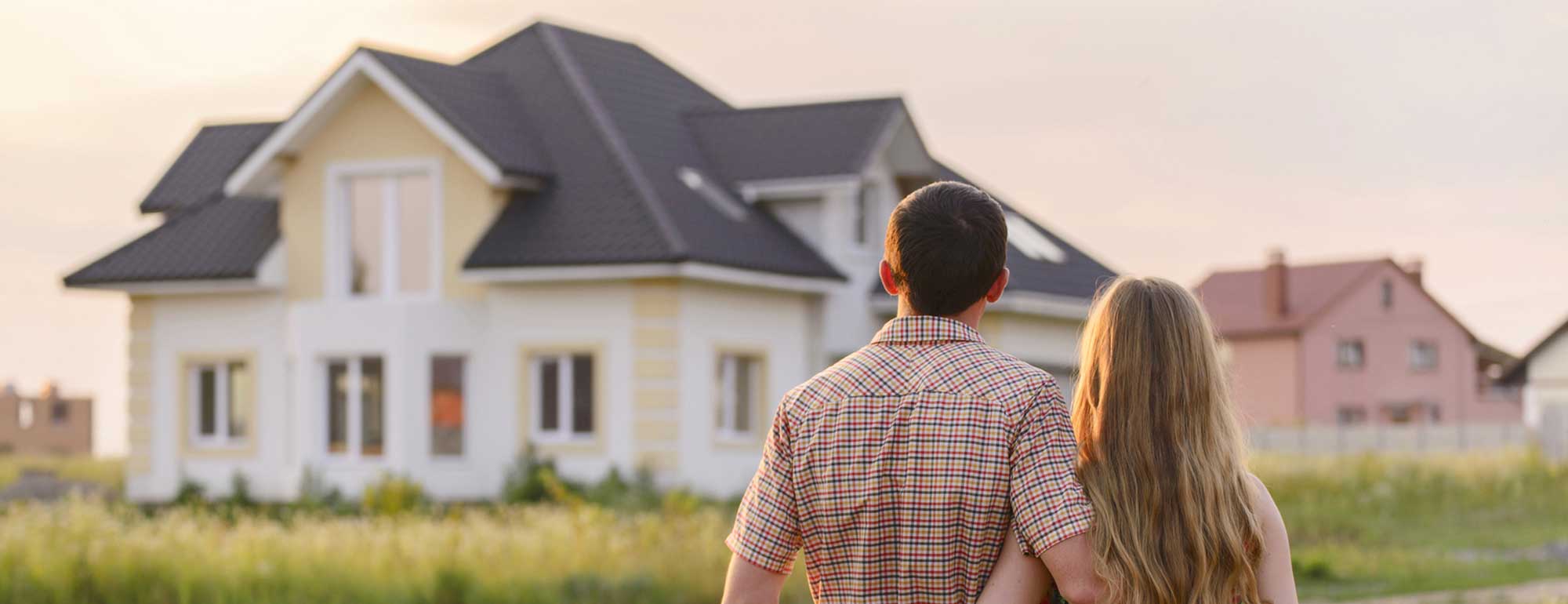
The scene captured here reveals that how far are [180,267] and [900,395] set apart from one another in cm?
2343

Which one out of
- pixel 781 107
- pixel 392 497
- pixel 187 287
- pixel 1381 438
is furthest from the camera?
pixel 1381 438

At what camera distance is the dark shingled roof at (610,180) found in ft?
75.3

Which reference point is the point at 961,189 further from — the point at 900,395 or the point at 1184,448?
the point at 1184,448

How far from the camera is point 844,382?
4.01 metres

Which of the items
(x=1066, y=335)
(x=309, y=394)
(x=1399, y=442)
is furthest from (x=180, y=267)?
(x=1399, y=442)

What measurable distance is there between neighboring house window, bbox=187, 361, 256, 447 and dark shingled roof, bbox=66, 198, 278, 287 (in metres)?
1.50

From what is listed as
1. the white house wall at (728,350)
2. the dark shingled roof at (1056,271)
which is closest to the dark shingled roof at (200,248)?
the white house wall at (728,350)

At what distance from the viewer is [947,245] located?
393cm

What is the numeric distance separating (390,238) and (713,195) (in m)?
4.39

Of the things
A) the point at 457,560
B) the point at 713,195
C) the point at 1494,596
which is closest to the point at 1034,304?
the point at 713,195

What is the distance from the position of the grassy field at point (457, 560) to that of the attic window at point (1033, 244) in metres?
6.48

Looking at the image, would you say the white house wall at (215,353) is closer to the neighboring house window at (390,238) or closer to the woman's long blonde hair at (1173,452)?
the neighboring house window at (390,238)

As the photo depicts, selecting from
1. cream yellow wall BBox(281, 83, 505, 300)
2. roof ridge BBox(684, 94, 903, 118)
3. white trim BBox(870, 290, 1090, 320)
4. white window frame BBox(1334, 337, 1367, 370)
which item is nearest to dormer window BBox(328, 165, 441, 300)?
cream yellow wall BBox(281, 83, 505, 300)

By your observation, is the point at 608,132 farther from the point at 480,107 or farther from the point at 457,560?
the point at 457,560
